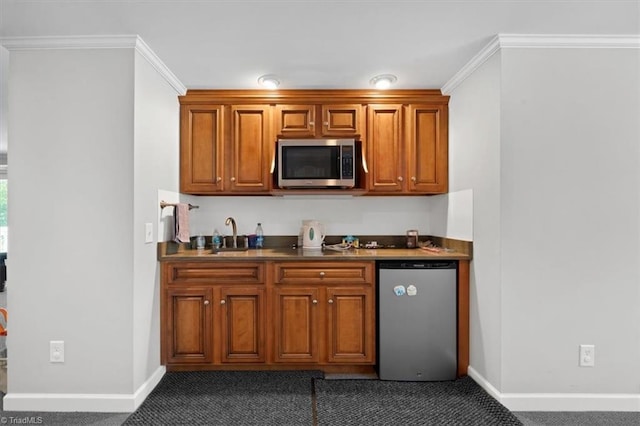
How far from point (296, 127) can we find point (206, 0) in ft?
4.18

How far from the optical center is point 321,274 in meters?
2.53

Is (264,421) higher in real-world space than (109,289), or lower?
lower

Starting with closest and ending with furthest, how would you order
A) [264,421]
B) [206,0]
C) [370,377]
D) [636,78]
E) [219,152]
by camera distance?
[206,0] < [264,421] < [636,78] < [370,377] < [219,152]

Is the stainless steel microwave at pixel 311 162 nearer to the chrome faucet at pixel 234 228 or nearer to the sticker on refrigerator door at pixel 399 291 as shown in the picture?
the chrome faucet at pixel 234 228

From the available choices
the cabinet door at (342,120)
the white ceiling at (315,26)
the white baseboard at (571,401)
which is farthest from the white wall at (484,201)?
the cabinet door at (342,120)

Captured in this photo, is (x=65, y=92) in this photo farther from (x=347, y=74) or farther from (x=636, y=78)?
(x=636, y=78)

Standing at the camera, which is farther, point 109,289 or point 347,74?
point 347,74

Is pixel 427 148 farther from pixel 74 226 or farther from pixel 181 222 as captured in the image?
pixel 74 226

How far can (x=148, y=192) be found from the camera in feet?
7.52

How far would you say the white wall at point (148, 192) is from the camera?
7.02ft

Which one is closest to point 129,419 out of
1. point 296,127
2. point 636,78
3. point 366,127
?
point 296,127

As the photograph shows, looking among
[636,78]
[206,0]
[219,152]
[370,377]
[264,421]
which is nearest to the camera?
[206,0]

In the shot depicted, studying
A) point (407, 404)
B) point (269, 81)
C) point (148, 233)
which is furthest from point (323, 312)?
point (269, 81)

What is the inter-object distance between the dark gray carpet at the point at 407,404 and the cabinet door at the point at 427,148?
59.0 inches
